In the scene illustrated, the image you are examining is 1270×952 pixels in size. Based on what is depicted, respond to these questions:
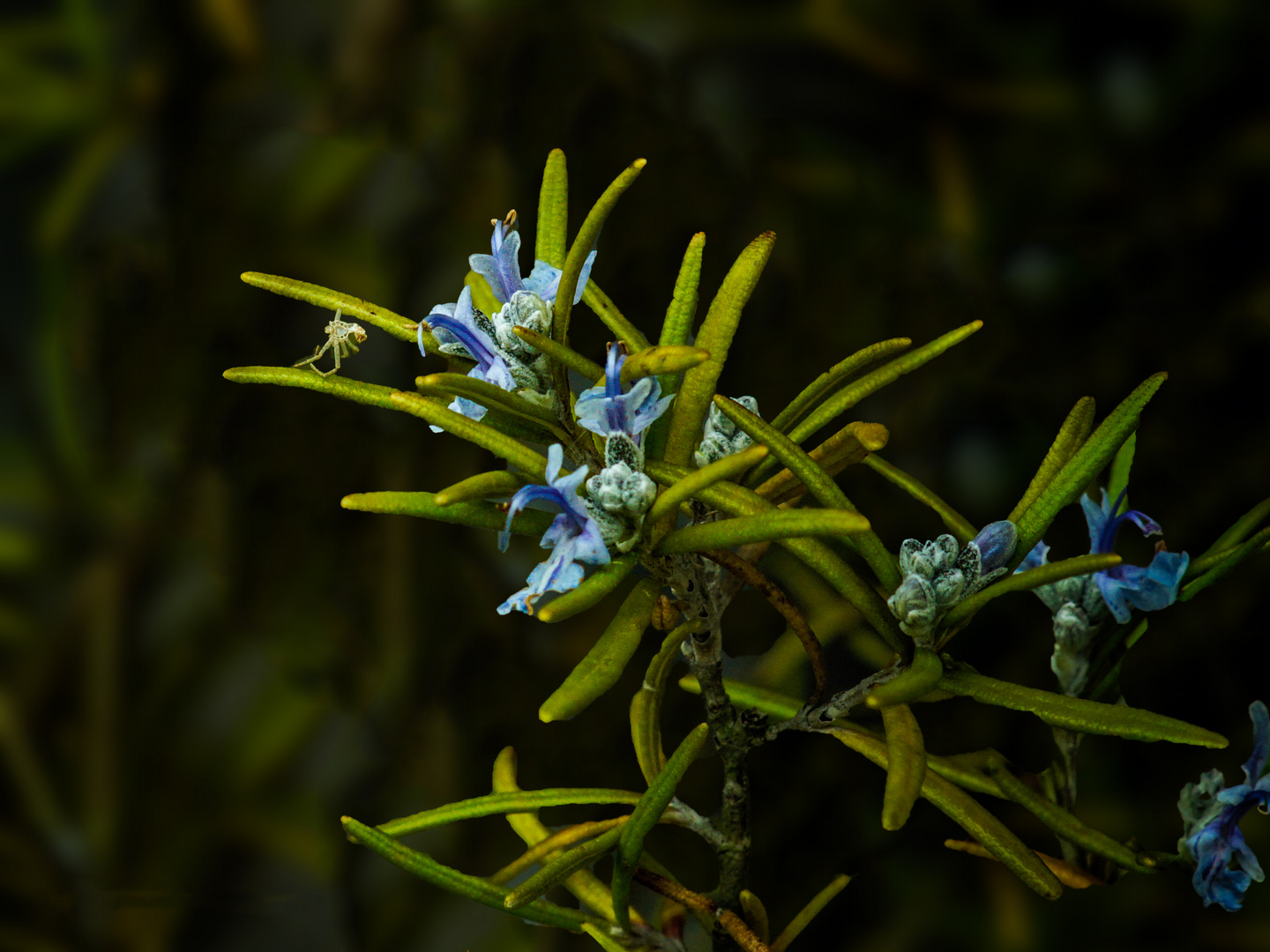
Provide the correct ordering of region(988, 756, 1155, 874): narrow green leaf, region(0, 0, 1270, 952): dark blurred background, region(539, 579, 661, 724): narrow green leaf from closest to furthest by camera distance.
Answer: region(539, 579, 661, 724): narrow green leaf < region(988, 756, 1155, 874): narrow green leaf < region(0, 0, 1270, 952): dark blurred background

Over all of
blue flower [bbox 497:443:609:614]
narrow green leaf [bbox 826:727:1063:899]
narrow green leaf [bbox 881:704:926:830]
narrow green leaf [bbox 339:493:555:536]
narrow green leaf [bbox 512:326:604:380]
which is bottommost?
narrow green leaf [bbox 826:727:1063:899]

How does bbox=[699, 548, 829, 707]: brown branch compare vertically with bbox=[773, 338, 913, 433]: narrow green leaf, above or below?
below

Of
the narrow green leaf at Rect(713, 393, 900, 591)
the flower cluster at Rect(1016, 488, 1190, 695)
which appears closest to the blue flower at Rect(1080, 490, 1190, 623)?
the flower cluster at Rect(1016, 488, 1190, 695)

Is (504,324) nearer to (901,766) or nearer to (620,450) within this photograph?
(620,450)

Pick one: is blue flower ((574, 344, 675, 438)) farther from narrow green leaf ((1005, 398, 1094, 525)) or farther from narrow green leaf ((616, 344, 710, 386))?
narrow green leaf ((1005, 398, 1094, 525))

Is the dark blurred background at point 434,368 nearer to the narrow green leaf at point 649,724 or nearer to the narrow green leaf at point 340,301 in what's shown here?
the narrow green leaf at point 649,724

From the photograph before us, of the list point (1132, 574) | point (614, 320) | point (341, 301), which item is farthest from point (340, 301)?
point (1132, 574)

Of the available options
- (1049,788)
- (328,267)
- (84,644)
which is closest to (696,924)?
(1049,788)
